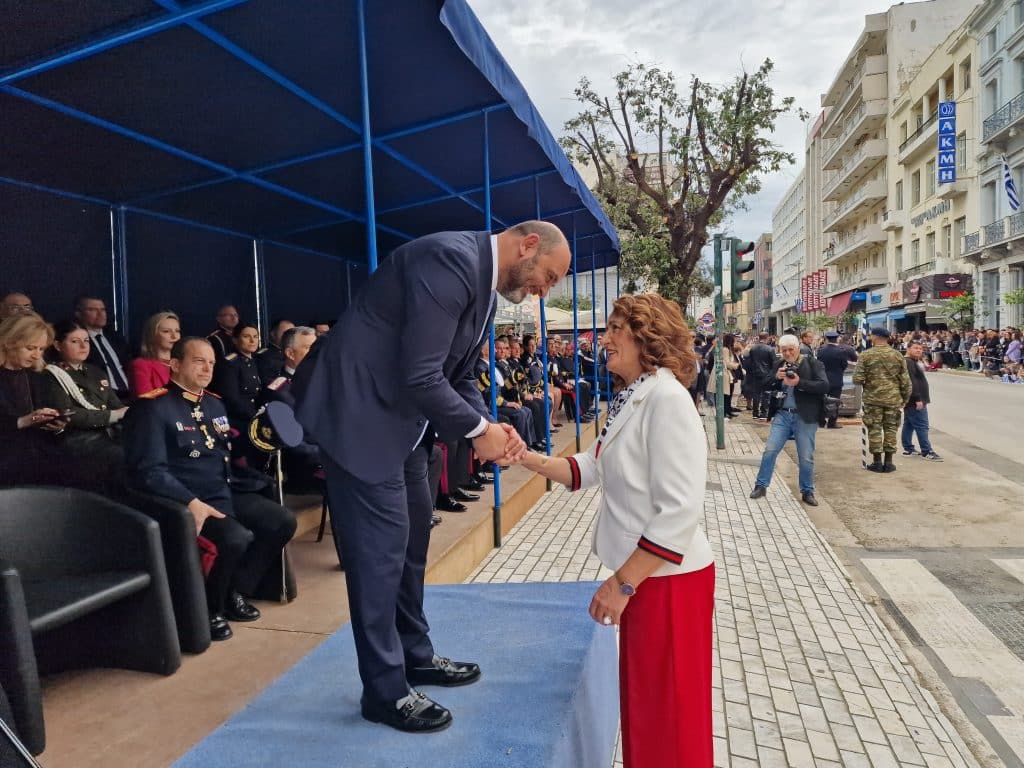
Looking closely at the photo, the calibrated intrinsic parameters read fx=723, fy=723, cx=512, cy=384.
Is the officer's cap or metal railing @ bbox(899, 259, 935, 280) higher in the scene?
metal railing @ bbox(899, 259, 935, 280)

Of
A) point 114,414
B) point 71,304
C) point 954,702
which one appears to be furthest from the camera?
point 71,304

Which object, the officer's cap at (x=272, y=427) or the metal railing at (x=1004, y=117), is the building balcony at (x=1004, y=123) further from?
the officer's cap at (x=272, y=427)

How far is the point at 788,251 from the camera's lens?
10050cm

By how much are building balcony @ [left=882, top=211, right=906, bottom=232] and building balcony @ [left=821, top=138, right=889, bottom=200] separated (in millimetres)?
4897

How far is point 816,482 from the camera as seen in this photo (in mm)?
9086

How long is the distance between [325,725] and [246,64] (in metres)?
3.56

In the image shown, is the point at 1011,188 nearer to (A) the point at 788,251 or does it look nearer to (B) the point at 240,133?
(B) the point at 240,133

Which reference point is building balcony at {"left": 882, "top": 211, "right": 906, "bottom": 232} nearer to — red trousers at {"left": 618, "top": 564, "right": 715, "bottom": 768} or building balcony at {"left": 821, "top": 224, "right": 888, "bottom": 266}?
building balcony at {"left": 821, "top": 224, "right": 888, "bottom": 266}

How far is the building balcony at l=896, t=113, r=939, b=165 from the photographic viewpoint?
39.7 metres

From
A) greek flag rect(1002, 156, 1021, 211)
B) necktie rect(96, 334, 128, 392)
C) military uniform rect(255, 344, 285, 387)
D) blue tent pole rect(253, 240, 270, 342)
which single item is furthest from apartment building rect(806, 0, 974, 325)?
necktie rect(96, 334, 128, 392)

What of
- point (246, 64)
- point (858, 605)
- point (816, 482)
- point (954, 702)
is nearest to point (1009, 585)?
point (858, 605)

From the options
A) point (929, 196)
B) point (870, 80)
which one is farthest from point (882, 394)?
point (870, 80)

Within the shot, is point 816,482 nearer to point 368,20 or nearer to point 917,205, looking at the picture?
point 368,20

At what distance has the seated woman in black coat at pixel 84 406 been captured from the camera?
4.21m
